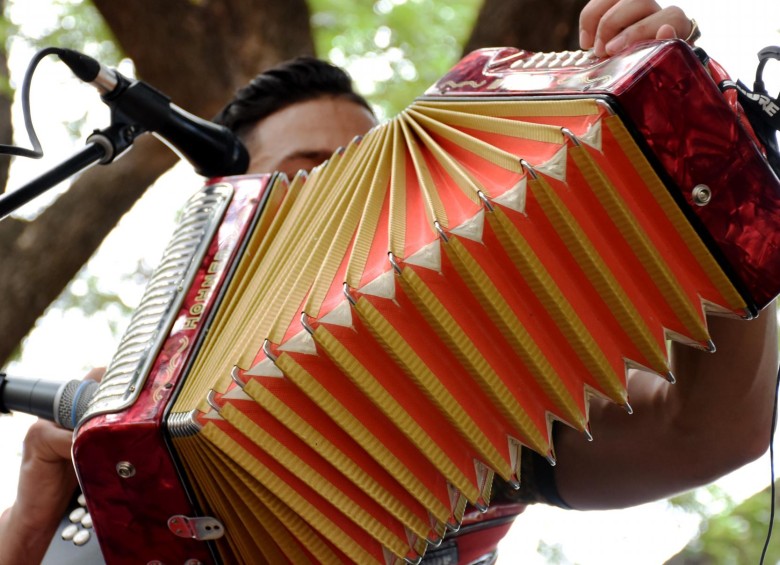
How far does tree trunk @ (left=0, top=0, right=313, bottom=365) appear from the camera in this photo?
3045mm

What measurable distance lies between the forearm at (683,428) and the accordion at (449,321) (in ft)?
0.69

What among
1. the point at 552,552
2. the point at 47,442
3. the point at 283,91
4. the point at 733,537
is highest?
the point at 283,91

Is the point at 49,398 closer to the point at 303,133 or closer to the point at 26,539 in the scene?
the point at 26,539

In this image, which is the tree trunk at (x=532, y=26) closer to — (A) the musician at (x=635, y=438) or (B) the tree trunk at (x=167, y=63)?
(B) the tree trunk at (x=167, y=63)

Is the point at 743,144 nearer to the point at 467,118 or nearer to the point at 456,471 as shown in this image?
the point at 467,118

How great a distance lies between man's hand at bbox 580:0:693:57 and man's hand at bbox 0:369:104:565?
0.97m

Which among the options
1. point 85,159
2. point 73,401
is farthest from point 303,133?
point 73,401

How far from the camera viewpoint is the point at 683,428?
59.3 inches

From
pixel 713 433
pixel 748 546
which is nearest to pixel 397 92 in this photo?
pixel 748 546

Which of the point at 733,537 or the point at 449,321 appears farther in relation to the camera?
the point at 733,537

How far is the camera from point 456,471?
1.24m

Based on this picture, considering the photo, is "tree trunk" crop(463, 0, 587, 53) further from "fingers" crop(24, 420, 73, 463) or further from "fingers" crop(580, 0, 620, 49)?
"fingers" crop(24, 420, 73, 463)

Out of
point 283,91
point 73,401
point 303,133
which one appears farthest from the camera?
point 283,91

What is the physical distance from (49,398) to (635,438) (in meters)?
0.94
